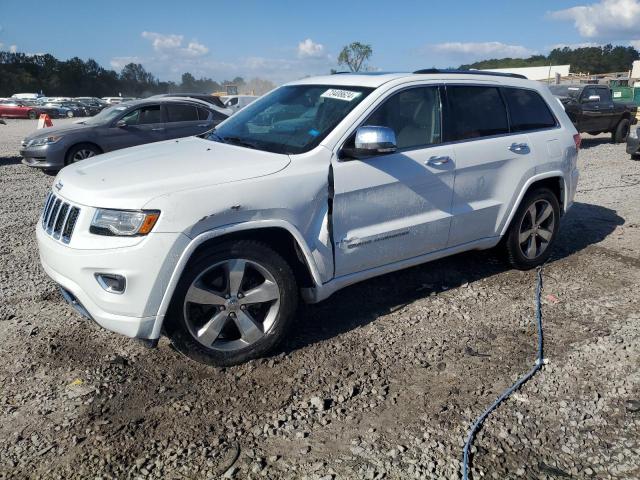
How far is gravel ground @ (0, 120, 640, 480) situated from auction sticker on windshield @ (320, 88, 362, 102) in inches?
64.6

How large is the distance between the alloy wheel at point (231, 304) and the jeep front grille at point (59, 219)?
805 millimetres

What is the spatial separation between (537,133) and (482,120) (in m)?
0.70

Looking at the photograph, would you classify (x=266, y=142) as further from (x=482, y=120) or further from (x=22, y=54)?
(x=22, y=54)

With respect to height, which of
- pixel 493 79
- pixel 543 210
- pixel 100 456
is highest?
pixel 493 79

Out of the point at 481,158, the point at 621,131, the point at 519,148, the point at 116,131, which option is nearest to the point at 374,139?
the point at 481,158

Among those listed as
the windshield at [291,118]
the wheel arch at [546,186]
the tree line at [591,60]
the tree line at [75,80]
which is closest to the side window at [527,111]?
the wheel arch at [546,186]

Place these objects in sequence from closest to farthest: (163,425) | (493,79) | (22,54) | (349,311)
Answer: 1. (163,425)
2. (349,311)
3. (493,79)
4. (22,54)

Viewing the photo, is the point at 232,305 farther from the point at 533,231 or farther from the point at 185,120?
the point at 185,120

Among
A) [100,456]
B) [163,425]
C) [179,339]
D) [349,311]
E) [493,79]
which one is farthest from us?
[493,79]

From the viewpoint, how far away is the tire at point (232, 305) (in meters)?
3.25

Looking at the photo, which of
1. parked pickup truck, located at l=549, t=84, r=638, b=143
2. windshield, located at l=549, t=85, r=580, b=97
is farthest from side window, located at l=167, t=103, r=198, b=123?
windshield, located at l=549, t=85, r=580, b=97

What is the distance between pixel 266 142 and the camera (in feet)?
12.8

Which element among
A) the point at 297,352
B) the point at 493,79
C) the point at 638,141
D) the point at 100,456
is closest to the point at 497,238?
the point at 493,79

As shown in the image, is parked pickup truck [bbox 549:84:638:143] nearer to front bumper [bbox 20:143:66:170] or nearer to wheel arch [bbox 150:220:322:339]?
front bumper [bbox 20:143:66:170]
